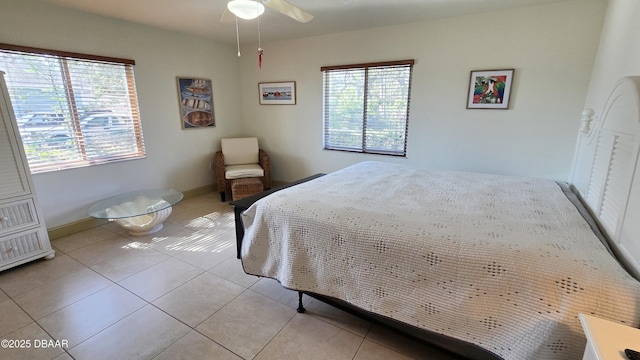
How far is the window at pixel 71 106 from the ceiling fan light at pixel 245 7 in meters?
2.19

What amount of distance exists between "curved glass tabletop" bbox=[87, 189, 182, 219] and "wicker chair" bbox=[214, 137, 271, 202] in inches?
33.6

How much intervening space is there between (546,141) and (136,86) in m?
4.83

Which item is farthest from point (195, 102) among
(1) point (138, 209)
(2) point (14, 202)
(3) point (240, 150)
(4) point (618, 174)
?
(4) point (618, 174)

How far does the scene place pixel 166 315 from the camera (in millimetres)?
1906

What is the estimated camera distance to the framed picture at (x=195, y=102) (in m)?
4.04

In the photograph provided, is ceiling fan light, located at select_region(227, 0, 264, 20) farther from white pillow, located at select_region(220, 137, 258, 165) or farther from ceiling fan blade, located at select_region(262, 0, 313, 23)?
white pillow, located at select_region(220, 137, 258, 165)

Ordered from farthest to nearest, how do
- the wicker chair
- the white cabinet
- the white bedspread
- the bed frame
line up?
the wicker chair < the white cabinet < the bed frame < the white bedspread

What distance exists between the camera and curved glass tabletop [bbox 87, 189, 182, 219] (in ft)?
9.27

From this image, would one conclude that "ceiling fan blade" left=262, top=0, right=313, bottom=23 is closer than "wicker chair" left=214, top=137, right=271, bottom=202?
Yes

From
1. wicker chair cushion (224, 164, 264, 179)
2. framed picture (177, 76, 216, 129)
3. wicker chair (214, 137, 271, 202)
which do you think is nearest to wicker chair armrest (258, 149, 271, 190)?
wicker chair (214, 137, 271, 202)

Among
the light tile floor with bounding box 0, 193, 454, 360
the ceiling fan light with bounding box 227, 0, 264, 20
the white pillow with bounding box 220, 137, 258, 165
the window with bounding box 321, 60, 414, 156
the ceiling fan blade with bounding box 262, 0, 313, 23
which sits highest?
the ceiling fan blade with bounding box 262, 0, 313, 23

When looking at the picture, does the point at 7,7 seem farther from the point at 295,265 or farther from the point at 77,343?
the point at 295,265

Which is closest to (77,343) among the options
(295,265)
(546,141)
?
(295,265)

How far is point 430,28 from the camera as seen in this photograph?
3.23 m
